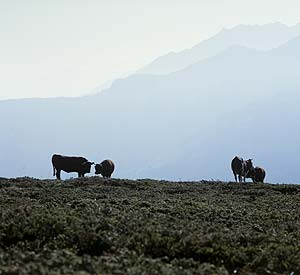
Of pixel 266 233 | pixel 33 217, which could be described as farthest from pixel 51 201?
pixel 266 233

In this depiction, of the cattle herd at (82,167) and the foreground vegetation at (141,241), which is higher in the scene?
the cattle herd at (82,167)

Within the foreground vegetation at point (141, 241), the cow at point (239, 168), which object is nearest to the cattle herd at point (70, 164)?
the cow at point (239, 168)

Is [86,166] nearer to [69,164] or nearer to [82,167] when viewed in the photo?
[82,167]

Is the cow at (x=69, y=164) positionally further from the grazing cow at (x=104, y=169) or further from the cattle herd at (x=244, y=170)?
the cattle herd at (x=244, y=170)

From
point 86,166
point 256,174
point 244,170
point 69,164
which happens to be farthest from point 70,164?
point 256,174

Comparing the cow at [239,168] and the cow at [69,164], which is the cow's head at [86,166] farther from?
the cow at [239,168]

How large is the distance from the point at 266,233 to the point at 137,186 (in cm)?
1526

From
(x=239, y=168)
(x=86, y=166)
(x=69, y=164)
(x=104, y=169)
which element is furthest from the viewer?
(x=104, y=169)

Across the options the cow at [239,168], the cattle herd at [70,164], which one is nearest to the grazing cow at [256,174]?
the cow at [239,168]

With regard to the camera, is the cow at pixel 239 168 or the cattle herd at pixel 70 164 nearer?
the cattle herd at pixel 70 164

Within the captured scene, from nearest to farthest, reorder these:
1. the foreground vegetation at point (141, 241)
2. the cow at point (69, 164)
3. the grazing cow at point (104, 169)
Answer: the foreground vegetation at point (141, 241) < the cow at point (69, 164) < the grazing cow at point (104, 169)

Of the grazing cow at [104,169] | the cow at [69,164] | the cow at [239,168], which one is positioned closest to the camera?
the cow at [69,164]

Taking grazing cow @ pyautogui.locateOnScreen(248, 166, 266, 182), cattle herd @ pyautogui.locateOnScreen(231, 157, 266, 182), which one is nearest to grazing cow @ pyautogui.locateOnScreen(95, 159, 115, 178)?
cattle herd @ pyautogui.locateOnScreen(231, 157, 266, 182)

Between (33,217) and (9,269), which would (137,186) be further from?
(9,269)
